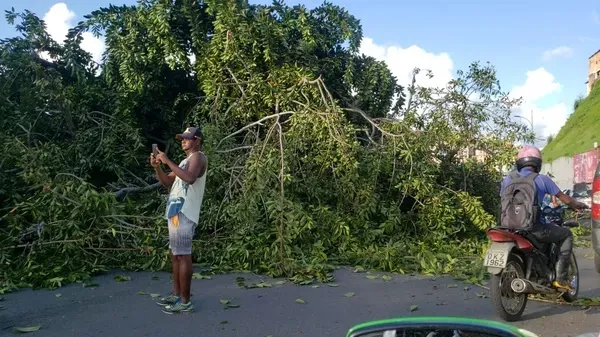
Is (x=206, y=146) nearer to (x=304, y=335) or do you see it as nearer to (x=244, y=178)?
(x=244, y=178)

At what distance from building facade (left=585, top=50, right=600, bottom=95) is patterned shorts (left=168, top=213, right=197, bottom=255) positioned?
45.8m

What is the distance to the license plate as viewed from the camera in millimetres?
5527

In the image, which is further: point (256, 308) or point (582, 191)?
point (582, 191)

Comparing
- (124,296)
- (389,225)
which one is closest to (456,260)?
(389,225)

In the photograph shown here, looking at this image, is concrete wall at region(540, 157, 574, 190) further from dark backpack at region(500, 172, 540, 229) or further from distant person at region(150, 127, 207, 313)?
distant person at region(150, 127, 207, 313)

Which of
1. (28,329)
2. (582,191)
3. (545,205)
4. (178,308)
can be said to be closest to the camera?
(28,329)

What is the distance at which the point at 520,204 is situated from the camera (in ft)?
18.6

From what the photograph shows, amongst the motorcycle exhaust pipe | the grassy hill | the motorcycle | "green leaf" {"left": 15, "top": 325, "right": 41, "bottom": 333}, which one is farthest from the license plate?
the grassy hill

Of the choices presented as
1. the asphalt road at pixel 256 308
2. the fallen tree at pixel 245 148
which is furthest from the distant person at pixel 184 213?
the fallen tree at pixel 245 148

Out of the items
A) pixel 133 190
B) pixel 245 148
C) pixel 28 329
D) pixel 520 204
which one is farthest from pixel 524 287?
pixel 133 190

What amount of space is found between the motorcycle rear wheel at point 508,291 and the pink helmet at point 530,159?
0.93 metres

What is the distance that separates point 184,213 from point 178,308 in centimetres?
93

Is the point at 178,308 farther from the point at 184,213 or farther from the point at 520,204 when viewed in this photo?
the point at 520,204

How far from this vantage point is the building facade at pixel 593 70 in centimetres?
4554
